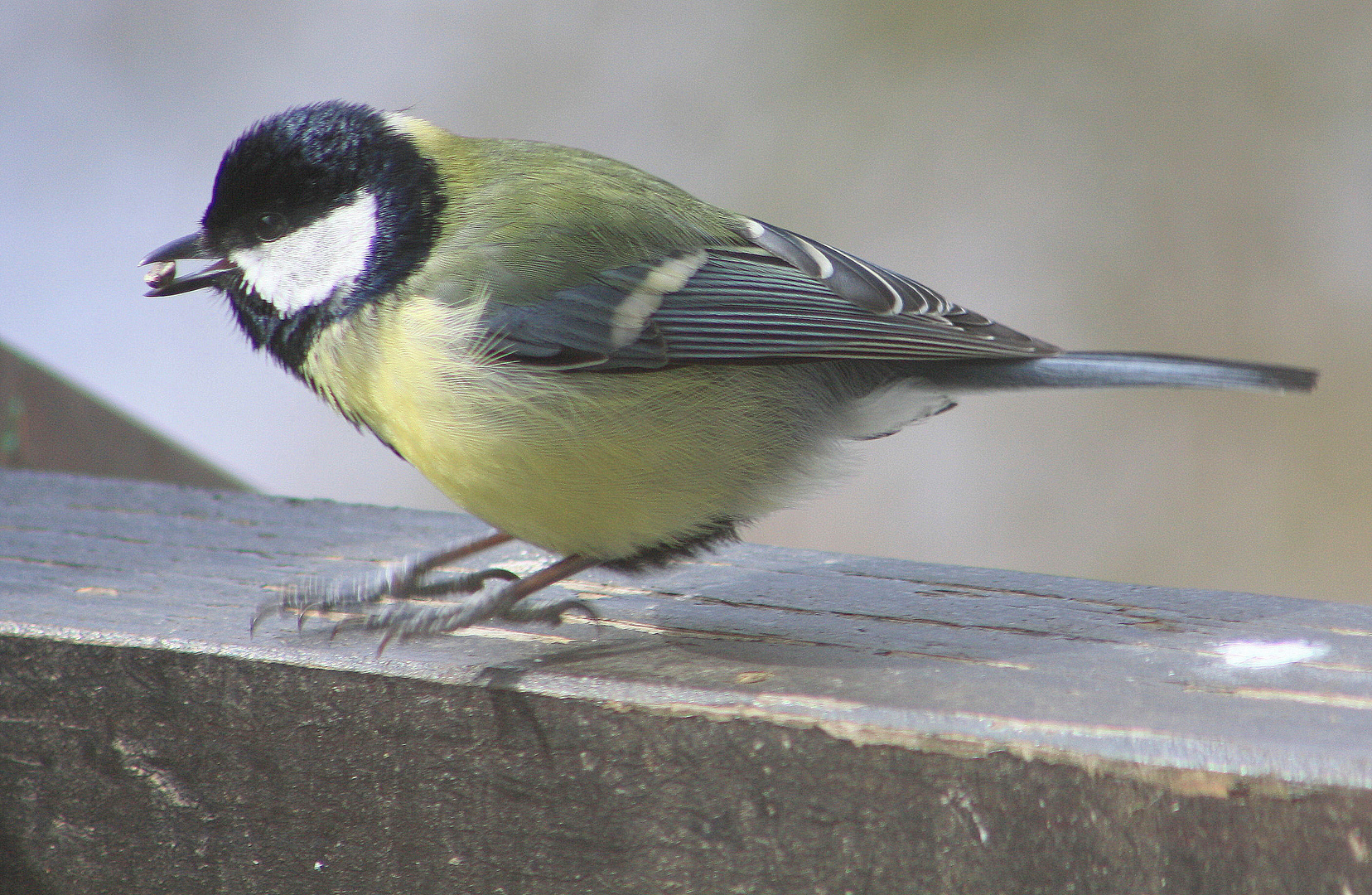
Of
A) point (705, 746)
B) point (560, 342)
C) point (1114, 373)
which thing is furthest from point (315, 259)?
point (1114, 373)

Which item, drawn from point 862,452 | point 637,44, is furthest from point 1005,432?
point 862,452

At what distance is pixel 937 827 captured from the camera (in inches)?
48.4

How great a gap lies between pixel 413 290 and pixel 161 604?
1.90 feet

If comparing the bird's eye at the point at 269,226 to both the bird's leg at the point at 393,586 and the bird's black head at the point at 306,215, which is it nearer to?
the bird's black head at the point at 306,215

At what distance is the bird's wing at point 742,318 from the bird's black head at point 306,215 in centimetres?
26

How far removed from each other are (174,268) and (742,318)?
3.25 ft

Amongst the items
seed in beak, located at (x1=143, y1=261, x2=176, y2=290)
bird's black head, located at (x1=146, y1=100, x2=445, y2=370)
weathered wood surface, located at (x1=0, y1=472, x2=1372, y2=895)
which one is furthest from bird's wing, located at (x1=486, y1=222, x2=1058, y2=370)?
seed in beak, located at (x1=143, y1=261, x2=176, y2=290)

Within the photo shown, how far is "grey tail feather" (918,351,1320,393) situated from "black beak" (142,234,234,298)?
3.91 ft

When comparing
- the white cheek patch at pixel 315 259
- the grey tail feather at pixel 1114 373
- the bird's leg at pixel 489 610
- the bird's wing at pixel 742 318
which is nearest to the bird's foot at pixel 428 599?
the bird's leg at pixel 489 610

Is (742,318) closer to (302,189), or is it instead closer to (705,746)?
(302,189)

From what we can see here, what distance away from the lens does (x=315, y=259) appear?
6.75 feet

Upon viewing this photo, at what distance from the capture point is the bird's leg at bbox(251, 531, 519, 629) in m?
1.83

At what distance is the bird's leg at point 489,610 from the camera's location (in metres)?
1.74

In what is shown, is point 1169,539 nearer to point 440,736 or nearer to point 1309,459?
point 1309,459
